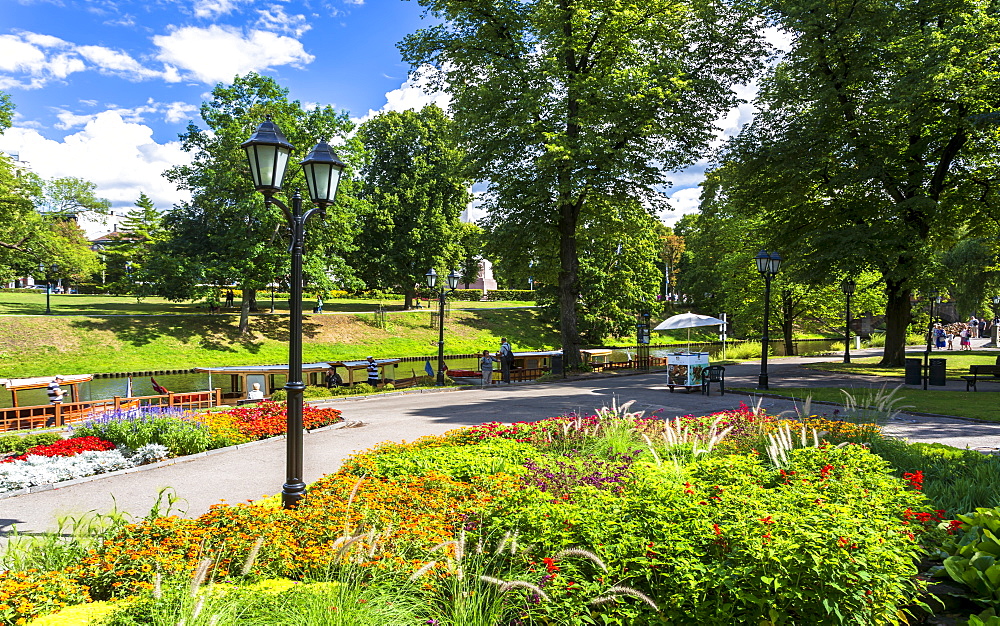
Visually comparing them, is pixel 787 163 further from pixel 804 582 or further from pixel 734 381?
pixel 804 582

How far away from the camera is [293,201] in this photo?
23.1ft

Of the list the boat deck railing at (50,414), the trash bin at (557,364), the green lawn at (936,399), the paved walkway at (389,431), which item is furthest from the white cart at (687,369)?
the boat deck railing at (50,414)

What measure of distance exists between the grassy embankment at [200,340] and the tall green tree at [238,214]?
215 cm

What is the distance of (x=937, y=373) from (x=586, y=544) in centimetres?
2056

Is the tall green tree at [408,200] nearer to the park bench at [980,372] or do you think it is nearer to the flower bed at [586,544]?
the park bench at [980,372]

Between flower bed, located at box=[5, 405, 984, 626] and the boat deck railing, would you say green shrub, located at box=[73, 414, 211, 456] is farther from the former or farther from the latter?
flower bed, located at box=[5, 405, 984, 626]

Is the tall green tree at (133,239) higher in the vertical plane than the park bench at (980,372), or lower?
higher

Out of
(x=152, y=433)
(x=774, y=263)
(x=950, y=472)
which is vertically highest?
(x=774, y=263)

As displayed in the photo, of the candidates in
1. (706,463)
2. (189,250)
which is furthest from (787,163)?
(189,250)

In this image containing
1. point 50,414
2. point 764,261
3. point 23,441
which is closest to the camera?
point 23,441

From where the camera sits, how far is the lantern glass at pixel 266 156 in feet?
22.4

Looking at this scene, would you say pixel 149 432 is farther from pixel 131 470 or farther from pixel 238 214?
pixel 238 214

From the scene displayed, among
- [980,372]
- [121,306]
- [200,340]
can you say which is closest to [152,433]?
[980,372]

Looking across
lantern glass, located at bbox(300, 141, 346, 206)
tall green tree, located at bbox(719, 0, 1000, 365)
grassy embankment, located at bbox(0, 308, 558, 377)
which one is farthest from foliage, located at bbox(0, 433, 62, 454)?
tall green tree, located at bbox(719, 0, 1000, 365)
